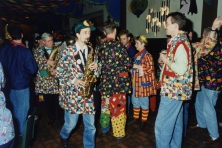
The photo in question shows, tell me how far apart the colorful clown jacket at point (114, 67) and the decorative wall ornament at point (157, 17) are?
3.08 m

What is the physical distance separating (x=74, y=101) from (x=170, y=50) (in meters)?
1.33

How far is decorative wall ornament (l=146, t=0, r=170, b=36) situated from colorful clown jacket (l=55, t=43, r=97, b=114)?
3.81m

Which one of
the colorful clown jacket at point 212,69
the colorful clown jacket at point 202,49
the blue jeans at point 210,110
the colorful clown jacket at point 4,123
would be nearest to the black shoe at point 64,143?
the colorful clown jacket at point 4,123

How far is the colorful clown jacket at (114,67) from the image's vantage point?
312 centimetres

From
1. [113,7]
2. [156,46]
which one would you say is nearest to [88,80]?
[156,46]

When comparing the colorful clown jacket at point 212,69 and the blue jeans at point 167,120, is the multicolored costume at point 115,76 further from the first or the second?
the colorful clown jacket at point 212,69

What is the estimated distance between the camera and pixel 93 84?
9.14ft

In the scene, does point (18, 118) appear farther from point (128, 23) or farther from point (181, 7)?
point (128, 23)

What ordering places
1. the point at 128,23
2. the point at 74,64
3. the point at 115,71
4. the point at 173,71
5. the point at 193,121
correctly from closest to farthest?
the point at 173,71 < the point at 74,64 < the point at 115,71 < the point at 193,121 < the point at 128,23

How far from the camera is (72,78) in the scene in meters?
2.63

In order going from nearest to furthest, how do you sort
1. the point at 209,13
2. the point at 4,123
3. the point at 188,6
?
the point at 4,123, the point at 209,13, the point at 188,6

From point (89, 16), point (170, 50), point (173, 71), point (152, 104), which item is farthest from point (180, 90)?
point (89, 16)

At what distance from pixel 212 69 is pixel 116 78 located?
1489mm

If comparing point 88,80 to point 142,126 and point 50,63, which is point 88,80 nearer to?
point 50,63
